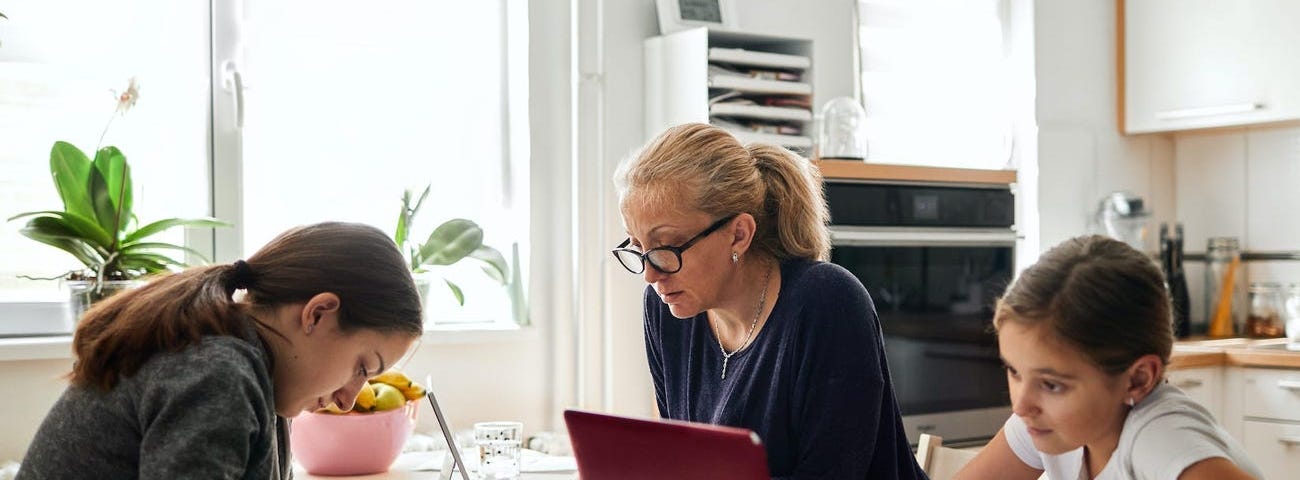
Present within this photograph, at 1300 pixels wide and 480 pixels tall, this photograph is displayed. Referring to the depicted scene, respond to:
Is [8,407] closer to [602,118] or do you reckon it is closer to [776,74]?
[602,118]

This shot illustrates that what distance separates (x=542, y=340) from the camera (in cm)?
321

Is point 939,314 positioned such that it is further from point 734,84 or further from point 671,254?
point 671,254

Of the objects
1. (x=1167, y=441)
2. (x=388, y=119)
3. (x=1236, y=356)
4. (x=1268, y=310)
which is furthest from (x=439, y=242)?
(x=1268, y=310)

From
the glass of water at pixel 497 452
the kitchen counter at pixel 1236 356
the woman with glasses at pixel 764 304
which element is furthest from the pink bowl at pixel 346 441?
the kitchen counter at pixel 1236 356

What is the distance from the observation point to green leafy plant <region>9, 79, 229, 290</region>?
2359mm

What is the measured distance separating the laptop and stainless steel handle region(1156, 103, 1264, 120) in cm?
322

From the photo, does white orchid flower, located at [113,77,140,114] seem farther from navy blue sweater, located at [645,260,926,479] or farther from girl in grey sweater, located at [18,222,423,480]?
navy blue sweater, located at [645,260,926,479]

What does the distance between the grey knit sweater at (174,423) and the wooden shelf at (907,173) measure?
1937 mm

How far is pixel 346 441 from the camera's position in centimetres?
220

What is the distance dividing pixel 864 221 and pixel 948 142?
0.90 metres

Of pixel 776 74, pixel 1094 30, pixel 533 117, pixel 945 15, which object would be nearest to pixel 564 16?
pixel 533 117

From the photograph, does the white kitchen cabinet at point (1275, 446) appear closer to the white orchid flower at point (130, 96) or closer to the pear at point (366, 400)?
the pear at point (366, 400)

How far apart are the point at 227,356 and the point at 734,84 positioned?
187 cm

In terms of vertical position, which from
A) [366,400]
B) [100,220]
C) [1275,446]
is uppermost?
[100,220]
